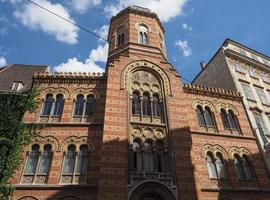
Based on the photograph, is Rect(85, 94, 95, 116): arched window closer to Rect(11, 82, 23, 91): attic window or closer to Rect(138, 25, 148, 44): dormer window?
Rect(11, 82, 23, 91): attic window

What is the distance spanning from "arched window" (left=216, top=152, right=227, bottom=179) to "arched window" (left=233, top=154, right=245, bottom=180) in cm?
100

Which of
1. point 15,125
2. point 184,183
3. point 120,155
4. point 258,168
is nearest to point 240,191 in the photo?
point 258,168

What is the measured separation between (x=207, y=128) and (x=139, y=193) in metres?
7.68

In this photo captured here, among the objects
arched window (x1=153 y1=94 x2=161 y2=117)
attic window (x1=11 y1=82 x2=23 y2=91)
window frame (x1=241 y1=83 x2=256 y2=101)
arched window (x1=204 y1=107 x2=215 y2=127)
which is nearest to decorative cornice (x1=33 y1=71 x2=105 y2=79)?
attic window (x1=11 y1=82 x2=23 y2=91)

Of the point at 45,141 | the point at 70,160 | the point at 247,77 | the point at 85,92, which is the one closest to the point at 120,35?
the point at 85,92

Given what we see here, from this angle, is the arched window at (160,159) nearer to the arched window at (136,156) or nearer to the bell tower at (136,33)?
the arched window at (136,156)

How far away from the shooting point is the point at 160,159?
48.4 feet

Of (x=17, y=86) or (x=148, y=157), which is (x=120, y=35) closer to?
(x=17, y=86)

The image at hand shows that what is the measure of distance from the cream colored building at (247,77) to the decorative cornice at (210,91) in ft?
3.17

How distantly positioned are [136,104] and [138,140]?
9.25 ft

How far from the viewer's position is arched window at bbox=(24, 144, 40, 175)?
1392cm

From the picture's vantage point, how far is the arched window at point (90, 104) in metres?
16.5

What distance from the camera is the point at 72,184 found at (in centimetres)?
1332

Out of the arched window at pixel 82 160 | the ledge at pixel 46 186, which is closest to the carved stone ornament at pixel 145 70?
the arched window at pixel 82 160
